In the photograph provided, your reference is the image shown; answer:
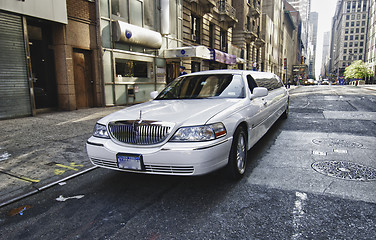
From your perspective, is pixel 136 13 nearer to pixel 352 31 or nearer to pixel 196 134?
pixel 196 134

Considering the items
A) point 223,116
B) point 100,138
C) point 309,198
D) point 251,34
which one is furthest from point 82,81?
point 251,34

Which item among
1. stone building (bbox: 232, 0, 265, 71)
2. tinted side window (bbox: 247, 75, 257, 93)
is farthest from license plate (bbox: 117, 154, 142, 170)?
stone building (bbox: 232, 0, 265, 71)

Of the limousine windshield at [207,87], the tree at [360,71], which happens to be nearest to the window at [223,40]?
the limousine windshield at [207,87]

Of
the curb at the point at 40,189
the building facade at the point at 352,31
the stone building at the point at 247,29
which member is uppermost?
the building facade at the point at 352,31

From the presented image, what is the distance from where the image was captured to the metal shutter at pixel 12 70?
8961 millimetres

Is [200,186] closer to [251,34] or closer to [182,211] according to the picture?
[182,211]

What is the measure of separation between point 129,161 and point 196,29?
20.3 metres

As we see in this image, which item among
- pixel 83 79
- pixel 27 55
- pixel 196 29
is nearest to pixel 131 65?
pixel 83 79

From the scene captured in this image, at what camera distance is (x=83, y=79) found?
484 inches

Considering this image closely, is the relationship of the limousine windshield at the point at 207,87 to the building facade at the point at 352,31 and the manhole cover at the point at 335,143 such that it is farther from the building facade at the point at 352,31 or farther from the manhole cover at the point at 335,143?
the building facade at the point at 352,31

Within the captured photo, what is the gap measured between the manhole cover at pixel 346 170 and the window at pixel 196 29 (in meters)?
17.9

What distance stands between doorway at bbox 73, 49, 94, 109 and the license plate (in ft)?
32.2

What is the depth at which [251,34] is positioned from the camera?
109ft

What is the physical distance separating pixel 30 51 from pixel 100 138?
8.89 meters
